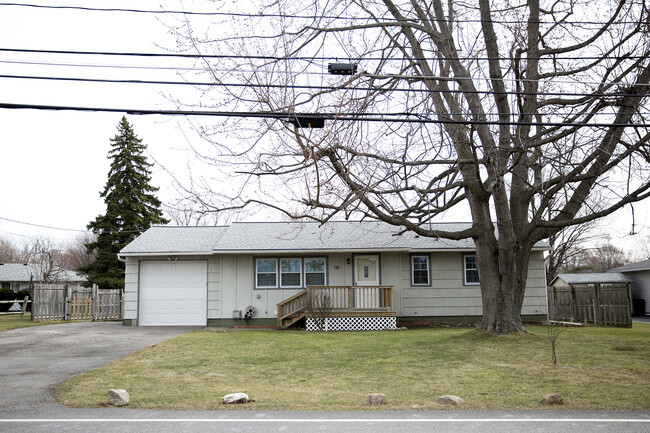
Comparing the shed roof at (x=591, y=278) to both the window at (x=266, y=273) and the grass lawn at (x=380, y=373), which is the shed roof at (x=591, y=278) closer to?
the grass lawn at (x=380, y=373)

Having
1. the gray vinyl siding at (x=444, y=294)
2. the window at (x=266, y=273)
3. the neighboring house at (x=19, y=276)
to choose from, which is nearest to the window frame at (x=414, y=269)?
the gray vinyl siding at (x=444, y=294)

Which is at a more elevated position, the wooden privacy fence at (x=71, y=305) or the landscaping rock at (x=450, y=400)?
the wooden privacy fence at (x=71, y=305)

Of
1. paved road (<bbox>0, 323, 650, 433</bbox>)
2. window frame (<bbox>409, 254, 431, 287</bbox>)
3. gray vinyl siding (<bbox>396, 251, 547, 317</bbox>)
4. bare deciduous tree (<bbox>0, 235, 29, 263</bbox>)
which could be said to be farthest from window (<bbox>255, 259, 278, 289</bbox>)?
A: bare deciduous tree (<bbox>0, 235, 29, 263</bbox>)

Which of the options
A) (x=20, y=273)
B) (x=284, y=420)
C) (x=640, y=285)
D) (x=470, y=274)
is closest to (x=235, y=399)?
(x=284, y=420)

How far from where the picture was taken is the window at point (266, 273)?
1950cm

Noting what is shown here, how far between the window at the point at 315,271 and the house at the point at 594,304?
10.8 metres

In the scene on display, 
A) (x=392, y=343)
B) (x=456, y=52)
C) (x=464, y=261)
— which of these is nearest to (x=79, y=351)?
(x=392, y=343)

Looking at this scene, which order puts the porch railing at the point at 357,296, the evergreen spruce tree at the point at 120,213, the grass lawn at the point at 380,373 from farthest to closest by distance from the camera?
1. the evergreen spruce tree at the point at 120,213
2. the porch railing at the point at 357,296
3. the grass lawn at the point at 380,373

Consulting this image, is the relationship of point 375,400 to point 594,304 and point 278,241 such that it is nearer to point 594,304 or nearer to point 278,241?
point 278,241

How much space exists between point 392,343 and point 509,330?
3033 mm

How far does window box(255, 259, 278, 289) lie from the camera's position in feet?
64.0

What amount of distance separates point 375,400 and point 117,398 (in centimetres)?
377

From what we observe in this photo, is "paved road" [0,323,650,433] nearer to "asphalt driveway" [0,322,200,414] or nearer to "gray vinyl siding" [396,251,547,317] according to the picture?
"asphalt driveway" [0,322,200,414]

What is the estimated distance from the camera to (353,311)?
17828 millimetres
